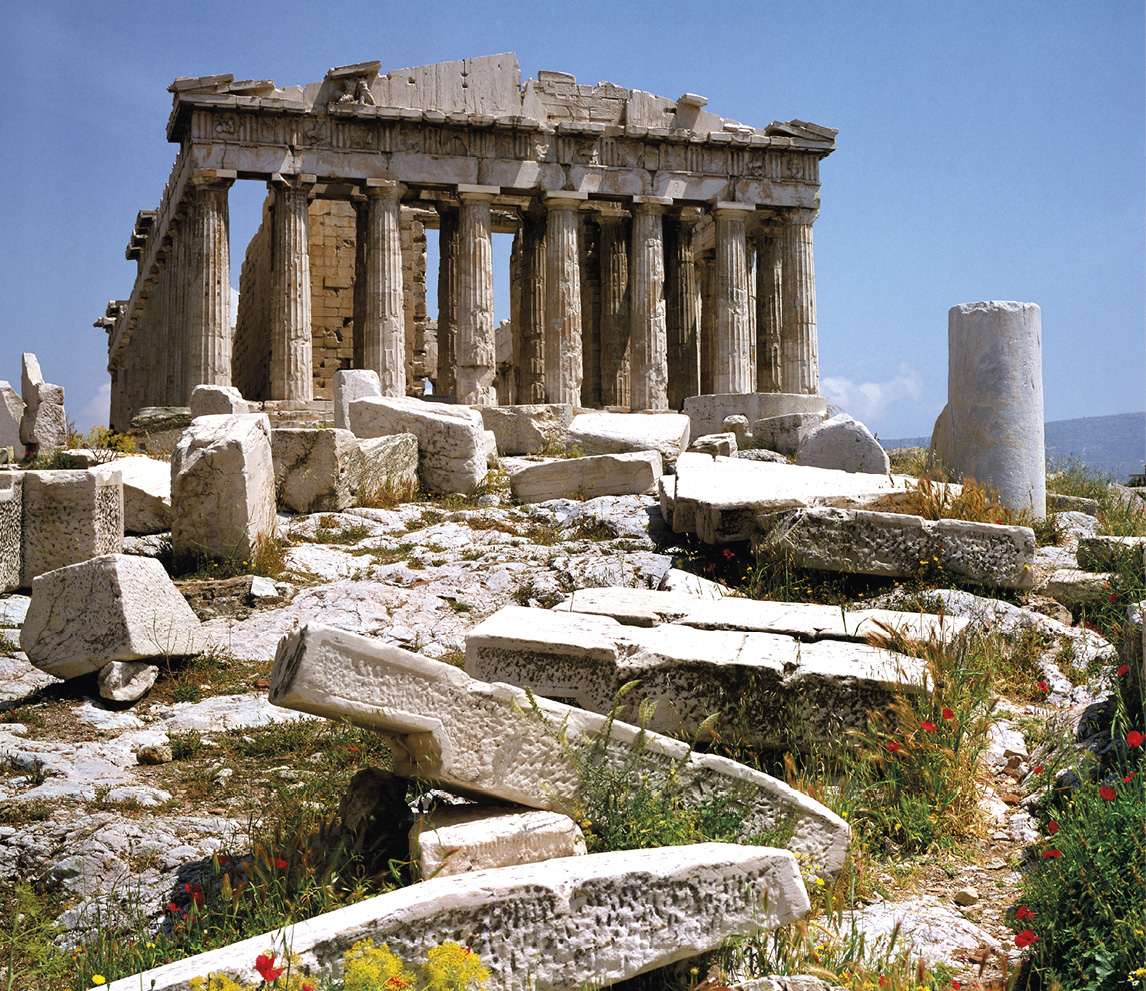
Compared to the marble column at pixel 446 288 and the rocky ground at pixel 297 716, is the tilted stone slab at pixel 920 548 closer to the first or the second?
the rocky ground at pixel 297 716

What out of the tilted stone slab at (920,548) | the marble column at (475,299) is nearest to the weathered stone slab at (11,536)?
the tilted stone slab at (920,548)

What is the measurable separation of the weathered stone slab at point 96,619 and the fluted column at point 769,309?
20907 mm

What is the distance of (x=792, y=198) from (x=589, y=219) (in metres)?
4.74

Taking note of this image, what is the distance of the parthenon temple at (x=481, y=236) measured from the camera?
2141 centimetres

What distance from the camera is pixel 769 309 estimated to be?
2591 cm

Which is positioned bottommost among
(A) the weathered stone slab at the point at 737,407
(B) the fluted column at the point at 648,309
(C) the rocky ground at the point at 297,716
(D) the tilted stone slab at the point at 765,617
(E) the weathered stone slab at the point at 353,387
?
(C) the rocky ground at the point at 297,716

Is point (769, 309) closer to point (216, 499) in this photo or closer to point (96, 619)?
point (216, 499)

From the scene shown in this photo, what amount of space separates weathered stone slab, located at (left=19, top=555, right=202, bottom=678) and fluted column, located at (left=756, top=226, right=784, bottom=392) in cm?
2091

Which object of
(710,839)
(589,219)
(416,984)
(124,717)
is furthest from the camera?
(589,219)

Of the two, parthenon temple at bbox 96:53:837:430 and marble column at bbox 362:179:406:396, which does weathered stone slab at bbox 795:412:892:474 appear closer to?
parthenon temple at bbox 96:53:837:430

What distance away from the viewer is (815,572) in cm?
715

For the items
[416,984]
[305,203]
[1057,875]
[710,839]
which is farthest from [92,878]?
[305,203]

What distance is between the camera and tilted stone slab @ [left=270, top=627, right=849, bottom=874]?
364 cm

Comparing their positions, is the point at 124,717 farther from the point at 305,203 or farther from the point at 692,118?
the point at 692,118
